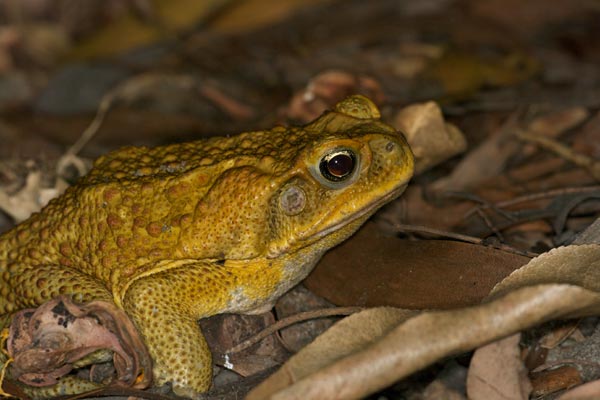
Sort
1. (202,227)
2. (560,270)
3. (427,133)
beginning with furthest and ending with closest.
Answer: (427,133)
(202,227)
(560,270)

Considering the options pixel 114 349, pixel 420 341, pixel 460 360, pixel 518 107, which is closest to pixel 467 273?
pixel 460 360

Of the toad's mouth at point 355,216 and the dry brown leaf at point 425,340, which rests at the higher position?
the toad's mouth at point 355,216

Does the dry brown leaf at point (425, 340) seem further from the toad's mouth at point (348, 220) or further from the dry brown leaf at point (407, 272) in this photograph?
the toad's mouth at point (348, 220)

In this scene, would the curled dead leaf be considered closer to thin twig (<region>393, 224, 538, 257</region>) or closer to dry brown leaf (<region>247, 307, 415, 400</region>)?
dry brown leaf (<region>247, 307, 415, 400</region>)

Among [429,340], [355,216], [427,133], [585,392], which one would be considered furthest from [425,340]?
[427,133]

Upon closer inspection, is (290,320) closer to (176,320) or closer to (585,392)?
(176,320)

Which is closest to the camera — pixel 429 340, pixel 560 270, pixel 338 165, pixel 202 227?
pixel 429 340

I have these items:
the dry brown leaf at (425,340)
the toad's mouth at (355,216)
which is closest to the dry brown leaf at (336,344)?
the dry brown leaf at (425,340)

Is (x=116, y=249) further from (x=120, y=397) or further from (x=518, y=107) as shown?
(x=518, y=107)
